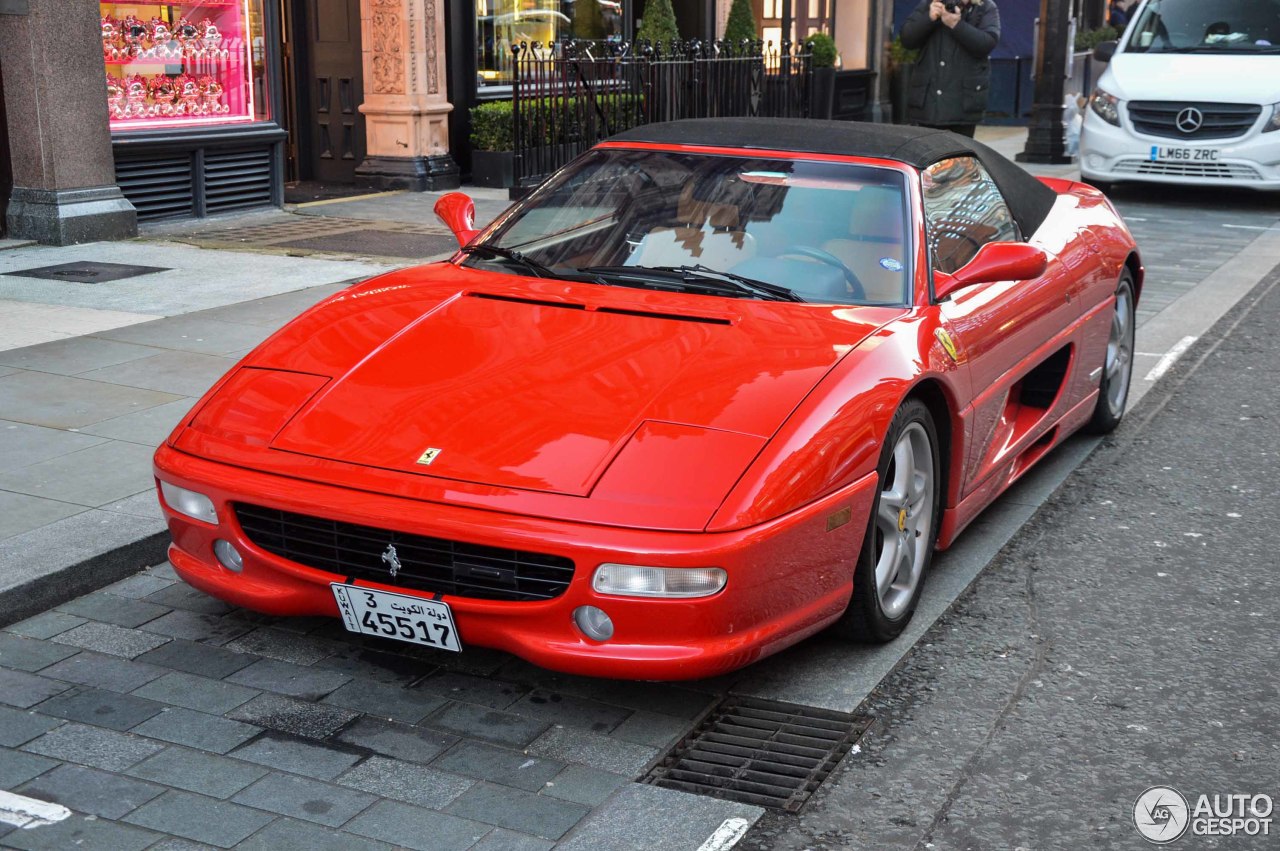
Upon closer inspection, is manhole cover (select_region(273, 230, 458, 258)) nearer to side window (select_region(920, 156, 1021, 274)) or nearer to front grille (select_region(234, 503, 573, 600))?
side window (select_region(920, 156, 1021, 274))

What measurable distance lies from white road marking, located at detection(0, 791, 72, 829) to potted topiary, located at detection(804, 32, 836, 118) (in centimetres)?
1769

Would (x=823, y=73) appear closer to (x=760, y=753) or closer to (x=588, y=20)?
(x=588, y=20)

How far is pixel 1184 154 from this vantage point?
14.6m

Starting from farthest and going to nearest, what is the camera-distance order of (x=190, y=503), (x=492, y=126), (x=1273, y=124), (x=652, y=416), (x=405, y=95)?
(x=492, y=126) → (x=1273, y=124) → (x=405, y=95) → (x=190, y=503) → (x=652, y=416)

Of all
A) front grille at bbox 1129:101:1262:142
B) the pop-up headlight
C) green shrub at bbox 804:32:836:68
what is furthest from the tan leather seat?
green shrub at bbox 804:32:836:68

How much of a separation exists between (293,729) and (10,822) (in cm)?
71

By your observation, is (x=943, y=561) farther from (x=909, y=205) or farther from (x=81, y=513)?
(x=81, y=513)

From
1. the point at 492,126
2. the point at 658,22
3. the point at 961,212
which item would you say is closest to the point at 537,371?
the point at 961,212

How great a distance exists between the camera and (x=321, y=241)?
11.1m

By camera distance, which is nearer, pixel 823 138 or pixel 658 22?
pixel 823 138

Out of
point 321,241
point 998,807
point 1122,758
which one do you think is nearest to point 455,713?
point 998,807

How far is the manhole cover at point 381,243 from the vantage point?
10.6m

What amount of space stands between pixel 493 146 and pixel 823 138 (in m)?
10.0

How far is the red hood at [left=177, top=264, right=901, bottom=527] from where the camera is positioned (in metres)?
3.78
